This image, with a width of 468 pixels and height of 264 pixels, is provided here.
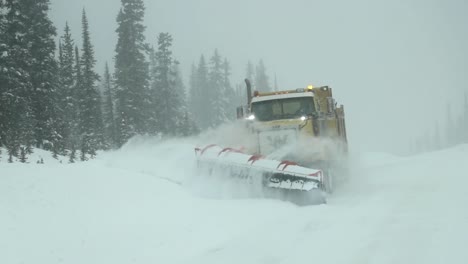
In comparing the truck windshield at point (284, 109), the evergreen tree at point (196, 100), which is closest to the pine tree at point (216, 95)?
the evergreen tree at point (196, 100)

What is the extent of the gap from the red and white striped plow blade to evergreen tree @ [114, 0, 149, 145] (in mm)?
25441

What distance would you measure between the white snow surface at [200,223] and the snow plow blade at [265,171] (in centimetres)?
44

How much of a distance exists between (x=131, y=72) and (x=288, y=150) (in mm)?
27599

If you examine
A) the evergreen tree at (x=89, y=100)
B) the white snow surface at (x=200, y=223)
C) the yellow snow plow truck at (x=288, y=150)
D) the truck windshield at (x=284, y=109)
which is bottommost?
the white snow surface at (x=200, y=223)

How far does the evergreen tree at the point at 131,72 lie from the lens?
36.2m

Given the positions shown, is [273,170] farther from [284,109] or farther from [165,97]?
[165,97]

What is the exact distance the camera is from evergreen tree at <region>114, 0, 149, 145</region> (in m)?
36.2

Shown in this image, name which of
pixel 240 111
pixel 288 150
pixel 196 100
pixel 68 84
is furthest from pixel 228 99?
pixel 288 150

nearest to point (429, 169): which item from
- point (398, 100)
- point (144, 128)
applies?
point (144, 128)

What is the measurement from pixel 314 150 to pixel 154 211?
497 centimetres

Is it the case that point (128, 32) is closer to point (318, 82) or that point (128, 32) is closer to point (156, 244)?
point (156, 244)

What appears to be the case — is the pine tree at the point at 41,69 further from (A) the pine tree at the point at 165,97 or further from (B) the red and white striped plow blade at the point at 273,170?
(A) the pine tree at the point at 165,97

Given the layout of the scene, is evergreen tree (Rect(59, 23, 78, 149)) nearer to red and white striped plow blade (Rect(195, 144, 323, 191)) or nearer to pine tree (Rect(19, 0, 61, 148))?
pine tree (Rect(19, 0, 61, 148))

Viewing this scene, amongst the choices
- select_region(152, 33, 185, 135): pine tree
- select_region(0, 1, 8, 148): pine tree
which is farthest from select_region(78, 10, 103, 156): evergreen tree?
select_region(0, 1, 8, 148): pine tree
